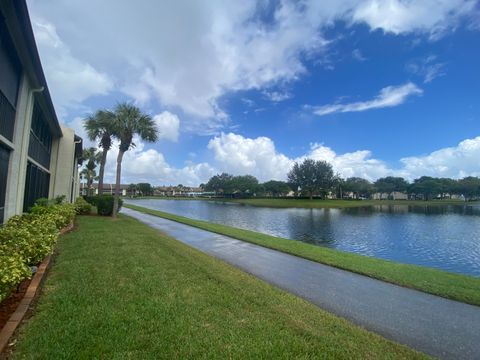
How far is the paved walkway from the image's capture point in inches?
181

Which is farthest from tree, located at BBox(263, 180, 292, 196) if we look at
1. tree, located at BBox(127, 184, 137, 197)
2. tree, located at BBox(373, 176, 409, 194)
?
tree, located at BBox(127, 184, 137, 197)

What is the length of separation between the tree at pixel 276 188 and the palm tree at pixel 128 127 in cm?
9253

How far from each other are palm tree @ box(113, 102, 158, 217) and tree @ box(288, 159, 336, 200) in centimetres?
7140

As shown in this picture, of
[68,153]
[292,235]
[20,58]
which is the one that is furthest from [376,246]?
[68,153]

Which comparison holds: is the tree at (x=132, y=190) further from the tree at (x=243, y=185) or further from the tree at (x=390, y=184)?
the tree at (x=390, y=184)

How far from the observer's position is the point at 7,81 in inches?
330

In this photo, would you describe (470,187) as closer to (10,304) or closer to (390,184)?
(390,184)

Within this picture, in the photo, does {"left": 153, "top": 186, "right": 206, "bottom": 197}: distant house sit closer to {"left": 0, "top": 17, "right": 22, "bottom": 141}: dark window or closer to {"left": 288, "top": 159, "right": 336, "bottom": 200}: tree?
{"left": 288, "top": 159, "right": 336, "bottom": 200}: tree

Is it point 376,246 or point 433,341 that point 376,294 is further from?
point 376,246

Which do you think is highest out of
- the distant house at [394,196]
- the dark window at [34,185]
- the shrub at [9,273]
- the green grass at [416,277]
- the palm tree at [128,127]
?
the palm tree at [128,127]

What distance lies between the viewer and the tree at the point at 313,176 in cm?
8625

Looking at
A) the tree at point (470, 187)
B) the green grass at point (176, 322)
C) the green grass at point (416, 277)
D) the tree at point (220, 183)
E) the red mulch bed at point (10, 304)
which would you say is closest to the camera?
the green grass at point (176, 322)

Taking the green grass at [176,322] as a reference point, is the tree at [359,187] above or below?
above

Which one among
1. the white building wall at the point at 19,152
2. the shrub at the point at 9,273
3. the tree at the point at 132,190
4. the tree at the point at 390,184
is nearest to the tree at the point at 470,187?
the tree at the point at 390,184
